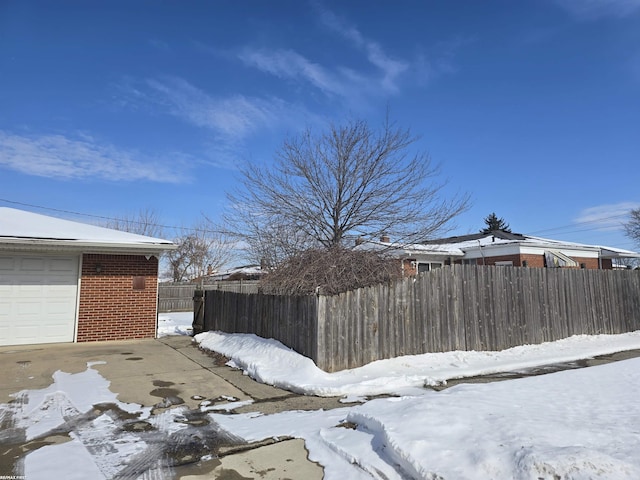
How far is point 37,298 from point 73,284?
86 centimetres

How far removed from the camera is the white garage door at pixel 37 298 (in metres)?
10.2

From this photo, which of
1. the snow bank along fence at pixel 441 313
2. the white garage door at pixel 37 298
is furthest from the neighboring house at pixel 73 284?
the snow bank along fence at pixel 441 313

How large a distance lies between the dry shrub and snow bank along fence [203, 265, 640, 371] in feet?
1.02

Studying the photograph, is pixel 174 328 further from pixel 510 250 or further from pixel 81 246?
pixel 510 250

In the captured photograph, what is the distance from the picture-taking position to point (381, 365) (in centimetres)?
770

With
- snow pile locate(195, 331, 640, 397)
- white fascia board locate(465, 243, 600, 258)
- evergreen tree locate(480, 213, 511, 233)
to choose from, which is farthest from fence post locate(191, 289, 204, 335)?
evergreen tree locate(480, 213, 511, 233)

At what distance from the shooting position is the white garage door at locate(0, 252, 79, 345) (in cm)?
1020

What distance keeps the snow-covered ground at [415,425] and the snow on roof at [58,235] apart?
4.05m

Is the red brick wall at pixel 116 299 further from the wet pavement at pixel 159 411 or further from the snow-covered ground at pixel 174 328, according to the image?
the wet pavement at pixel 159 411

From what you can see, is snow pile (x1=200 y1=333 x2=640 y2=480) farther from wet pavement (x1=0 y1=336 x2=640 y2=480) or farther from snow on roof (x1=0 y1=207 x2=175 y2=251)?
snow on roof (x1=0 y1=207 x2=175 y2=251)

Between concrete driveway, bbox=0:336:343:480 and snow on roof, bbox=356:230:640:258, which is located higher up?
snow on roof, bbox=356:230:640:258

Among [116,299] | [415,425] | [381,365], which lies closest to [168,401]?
[415,425]

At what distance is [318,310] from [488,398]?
3.16 m

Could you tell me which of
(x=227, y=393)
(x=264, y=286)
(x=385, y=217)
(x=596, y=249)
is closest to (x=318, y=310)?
(x=227, y=393)
